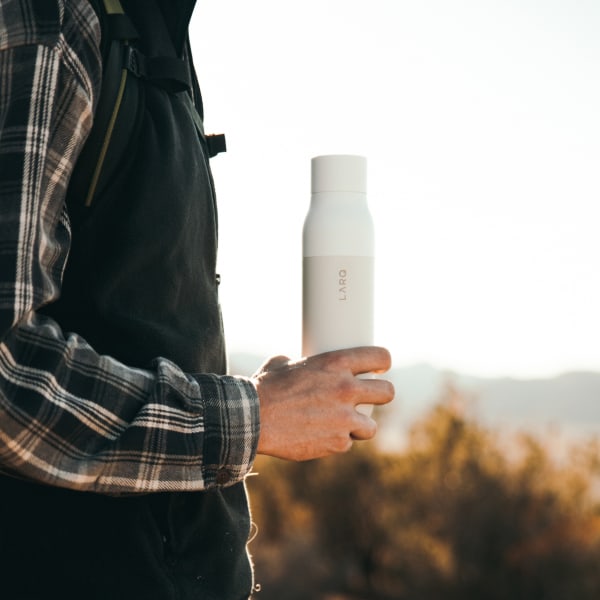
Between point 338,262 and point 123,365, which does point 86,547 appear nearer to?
point 123,365

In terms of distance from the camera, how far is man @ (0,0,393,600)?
1.05 m

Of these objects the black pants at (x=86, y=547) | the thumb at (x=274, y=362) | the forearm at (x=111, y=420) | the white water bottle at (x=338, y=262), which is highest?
the white water bottle at (x=338, y=262)

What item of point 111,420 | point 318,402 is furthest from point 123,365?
point 318,402

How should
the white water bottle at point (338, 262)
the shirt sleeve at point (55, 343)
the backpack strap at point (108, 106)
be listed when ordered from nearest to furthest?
the shirt sleeve at point (55, 343) < the backpack strap at point (108, 106) < the white water bottle at point (338, 262)

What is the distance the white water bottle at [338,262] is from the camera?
1.36 metres

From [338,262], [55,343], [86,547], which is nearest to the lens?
[55,343]

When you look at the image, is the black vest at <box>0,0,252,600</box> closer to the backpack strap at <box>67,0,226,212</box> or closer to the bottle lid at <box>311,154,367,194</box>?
the backpack strap at <box>67,0,226,212</box>

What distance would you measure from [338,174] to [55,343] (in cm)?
56

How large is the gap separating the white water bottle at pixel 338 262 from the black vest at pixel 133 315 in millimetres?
184

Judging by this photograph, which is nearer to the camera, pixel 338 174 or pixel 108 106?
pixel 108 106

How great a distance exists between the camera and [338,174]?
140cm

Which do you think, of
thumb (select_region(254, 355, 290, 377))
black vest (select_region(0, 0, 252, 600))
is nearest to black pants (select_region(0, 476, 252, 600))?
black vest (select_region(0, 0, 252, 600))

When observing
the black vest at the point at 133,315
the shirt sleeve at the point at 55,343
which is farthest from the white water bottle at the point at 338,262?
the shirt sleeve at the point at 55,343

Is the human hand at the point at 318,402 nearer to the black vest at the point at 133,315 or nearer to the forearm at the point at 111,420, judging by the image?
the forearm at the point at 111,420
